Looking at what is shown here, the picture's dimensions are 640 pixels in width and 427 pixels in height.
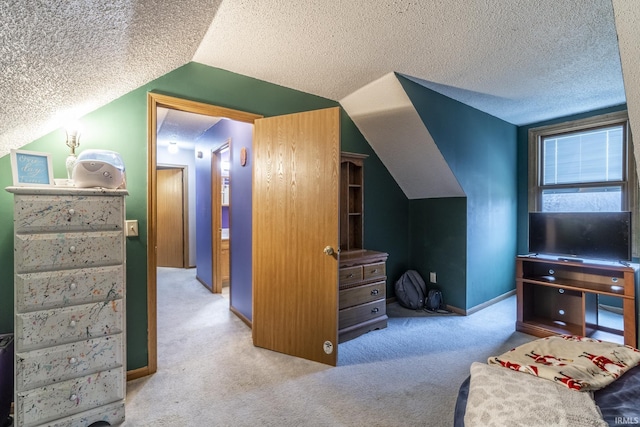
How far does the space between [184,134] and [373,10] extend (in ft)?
12.8

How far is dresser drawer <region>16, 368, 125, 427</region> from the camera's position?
1.38 m

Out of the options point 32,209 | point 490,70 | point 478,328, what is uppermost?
point 490,70

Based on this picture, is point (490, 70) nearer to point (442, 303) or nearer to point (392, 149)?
point (392, 149)

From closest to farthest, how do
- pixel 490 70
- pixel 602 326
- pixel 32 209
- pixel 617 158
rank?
1. pixel 32 209
2. pixel 490 70
3. pixel 602 326
4. pixel 617 158

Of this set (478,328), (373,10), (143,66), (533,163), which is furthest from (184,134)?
(533,163)

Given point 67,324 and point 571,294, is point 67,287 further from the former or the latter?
point 571,294

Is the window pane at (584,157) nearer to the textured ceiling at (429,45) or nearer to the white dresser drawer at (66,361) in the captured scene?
the textured ceiling at (429,45)

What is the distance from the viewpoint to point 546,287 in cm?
287

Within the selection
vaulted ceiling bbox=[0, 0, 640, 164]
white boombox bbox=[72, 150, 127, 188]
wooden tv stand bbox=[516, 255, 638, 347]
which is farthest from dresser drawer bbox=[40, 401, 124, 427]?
wooden tv stand bbox=[516, 255, 638, 347]

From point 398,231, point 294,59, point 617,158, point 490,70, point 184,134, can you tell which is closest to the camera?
point 294,59

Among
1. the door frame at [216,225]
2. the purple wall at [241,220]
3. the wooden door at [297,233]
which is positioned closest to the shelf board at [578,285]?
the wooden door at [297,233]

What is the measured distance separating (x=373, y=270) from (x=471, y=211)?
4.66ft

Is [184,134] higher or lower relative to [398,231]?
higher

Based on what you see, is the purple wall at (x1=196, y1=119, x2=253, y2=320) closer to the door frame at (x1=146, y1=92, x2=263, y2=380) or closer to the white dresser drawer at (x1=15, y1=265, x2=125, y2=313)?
the door frame at (x1=146, y1=92, x2=263, y2=380)
